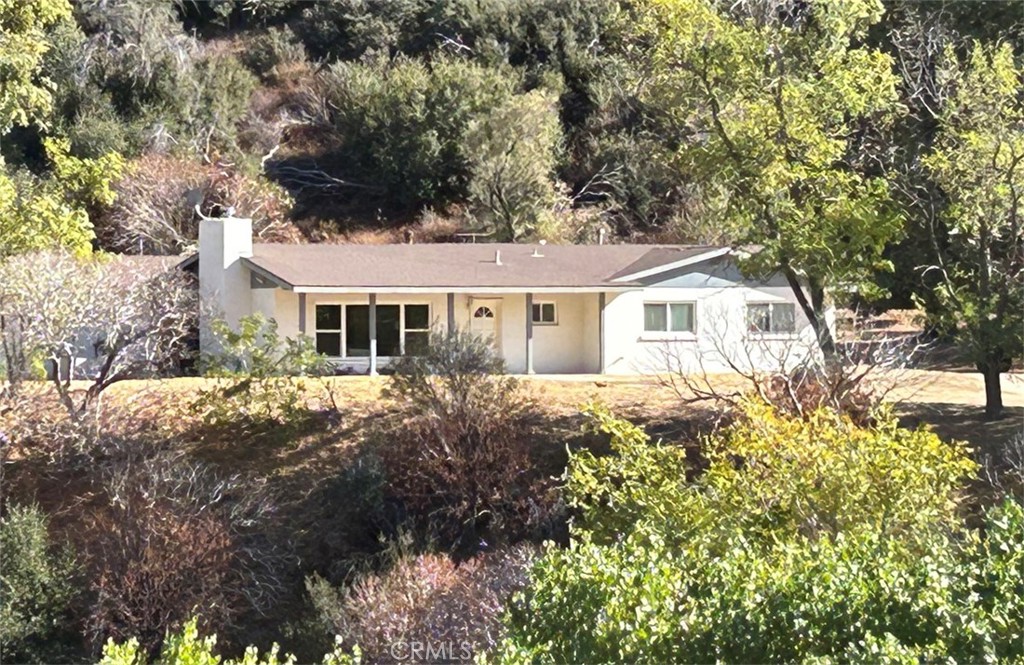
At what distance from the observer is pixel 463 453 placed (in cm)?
2058

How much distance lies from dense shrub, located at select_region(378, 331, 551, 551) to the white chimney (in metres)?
9.08

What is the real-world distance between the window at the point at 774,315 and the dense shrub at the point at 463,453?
9.50m

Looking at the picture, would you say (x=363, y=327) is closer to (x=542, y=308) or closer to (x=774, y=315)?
(x=542, y=308)

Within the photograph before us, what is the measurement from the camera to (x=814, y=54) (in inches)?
816

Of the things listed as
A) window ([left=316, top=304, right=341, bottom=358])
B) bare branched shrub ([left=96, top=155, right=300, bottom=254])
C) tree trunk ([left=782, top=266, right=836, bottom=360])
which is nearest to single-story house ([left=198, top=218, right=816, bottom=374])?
window ([left=316, top=304, right=341, bottom=358])

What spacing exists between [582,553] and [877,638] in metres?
2.35

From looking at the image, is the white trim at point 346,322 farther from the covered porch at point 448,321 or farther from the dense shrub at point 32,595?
the dense shrub at point 32,595

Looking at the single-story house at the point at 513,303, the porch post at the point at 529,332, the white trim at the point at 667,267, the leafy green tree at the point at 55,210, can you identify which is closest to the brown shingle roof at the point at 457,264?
the single-story house at the point at 513,303

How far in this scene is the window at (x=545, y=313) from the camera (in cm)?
3092

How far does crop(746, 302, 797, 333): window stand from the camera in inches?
1163

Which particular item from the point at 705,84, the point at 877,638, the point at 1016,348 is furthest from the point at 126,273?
the point at 877,638

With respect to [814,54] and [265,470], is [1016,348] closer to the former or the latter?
[814,54]

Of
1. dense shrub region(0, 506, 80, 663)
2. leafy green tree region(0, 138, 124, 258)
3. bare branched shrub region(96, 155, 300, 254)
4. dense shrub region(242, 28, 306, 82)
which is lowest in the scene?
dense shrub region(0, 506, 80, 663)

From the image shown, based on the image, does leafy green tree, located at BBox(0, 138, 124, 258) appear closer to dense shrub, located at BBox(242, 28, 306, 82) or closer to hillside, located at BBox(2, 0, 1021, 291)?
hillside, located at BBox(2, 0, 1021, 291)
